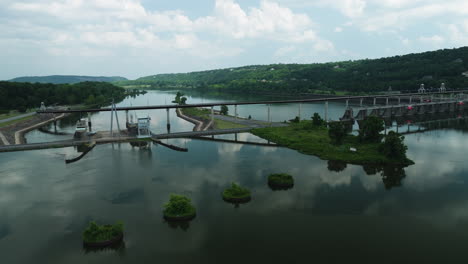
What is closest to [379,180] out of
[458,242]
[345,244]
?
[458,242]

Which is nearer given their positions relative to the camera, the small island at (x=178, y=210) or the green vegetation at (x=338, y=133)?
the small island at (x=178, y=210)

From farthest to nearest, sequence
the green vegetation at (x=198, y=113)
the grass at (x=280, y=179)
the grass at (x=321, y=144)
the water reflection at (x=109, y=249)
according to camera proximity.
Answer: the green vegetation at (x=198, y=113)
the grass at (x=321, y=144)
the grass at (x=280, y=179)
the water reflection at (x=109, y=249)

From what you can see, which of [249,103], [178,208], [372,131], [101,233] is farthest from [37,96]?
[372,131]

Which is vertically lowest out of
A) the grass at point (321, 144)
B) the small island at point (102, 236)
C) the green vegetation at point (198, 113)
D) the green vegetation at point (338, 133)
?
the small island at point (102, 236)

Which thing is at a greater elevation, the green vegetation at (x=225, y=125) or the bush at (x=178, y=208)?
the green vegetation at (x=225, y=125)

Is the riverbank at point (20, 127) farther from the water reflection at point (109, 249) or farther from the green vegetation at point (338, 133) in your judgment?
the green vegetation at point (338, 133)

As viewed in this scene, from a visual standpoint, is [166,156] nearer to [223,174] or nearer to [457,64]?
[223,174]

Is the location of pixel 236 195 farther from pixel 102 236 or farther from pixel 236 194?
pixel 102 236

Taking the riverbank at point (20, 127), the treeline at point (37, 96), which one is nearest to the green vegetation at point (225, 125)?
the riverbank at point (20, 127)
